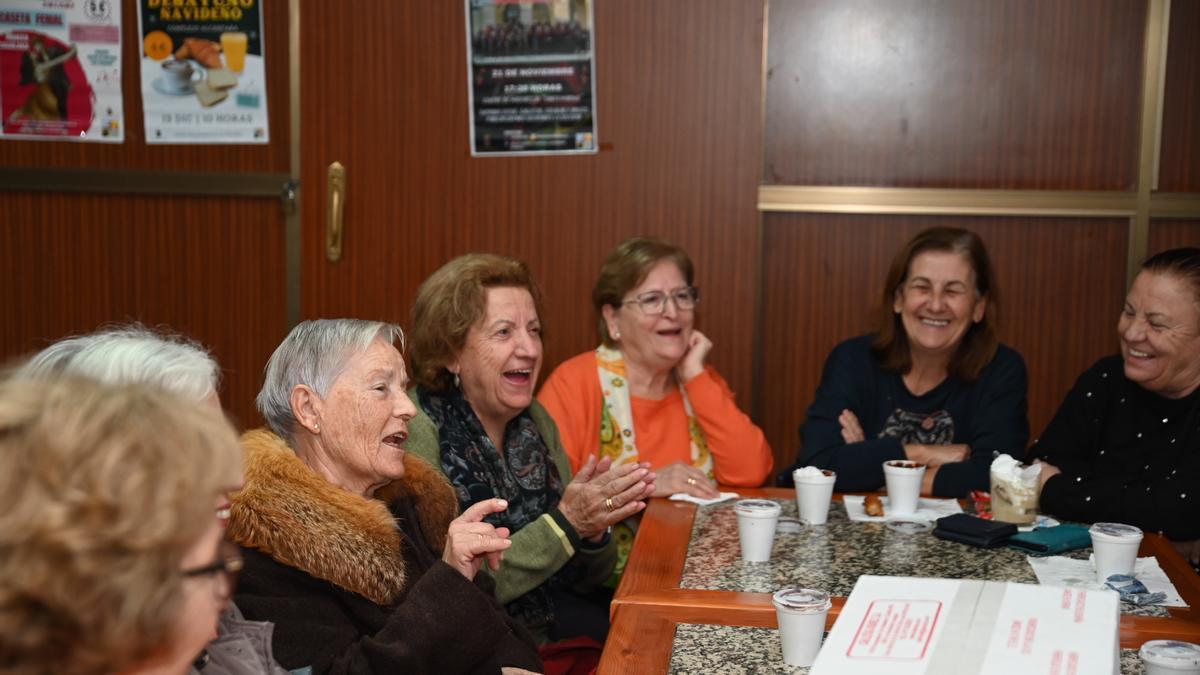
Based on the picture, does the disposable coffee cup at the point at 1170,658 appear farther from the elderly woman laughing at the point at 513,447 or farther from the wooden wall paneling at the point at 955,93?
the wooden wall paneling at the point at 955,93

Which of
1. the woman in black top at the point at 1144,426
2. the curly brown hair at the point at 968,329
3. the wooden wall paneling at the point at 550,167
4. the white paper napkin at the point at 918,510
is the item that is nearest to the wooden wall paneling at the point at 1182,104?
the curly brown hair at the point at 968,329

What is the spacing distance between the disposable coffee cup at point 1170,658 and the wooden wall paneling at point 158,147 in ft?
9.53

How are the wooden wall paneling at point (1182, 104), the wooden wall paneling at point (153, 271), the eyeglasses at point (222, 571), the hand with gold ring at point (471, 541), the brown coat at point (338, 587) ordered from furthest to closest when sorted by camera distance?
the wooden wall paneling at point (153, 271)
the wooden wall paneling at point (1182, 104)
the hand with gold ring at point (471, 541)
the brown coat at point (338, 587)
the eyeglasses at point (222, 571)

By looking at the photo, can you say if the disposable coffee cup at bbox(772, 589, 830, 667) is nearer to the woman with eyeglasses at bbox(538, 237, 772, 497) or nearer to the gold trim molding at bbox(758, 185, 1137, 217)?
the woman with eyeglasses at bbox(538, 237, 772, 497)

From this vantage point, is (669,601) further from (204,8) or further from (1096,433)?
(204,8)

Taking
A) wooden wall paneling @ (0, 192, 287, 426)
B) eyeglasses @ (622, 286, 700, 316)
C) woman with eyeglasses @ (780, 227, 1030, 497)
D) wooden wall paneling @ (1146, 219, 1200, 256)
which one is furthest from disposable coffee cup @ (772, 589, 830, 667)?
wooden wall paneling @ (0, 192, 287, 426)

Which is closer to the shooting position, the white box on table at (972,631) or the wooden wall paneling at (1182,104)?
the white box on table at (972,631)

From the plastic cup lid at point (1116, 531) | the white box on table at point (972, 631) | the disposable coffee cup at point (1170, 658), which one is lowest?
the plastic cup lid at point (1116, 531)

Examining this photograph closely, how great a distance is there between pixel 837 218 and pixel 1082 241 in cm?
70

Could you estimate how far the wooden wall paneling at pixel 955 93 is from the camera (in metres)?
3.34

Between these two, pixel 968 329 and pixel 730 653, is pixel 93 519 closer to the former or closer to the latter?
pixel 730 653

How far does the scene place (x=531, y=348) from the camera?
2484 millimetres

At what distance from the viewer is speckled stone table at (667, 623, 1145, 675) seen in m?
1.41

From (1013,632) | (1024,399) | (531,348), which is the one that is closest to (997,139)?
(1024,399)
